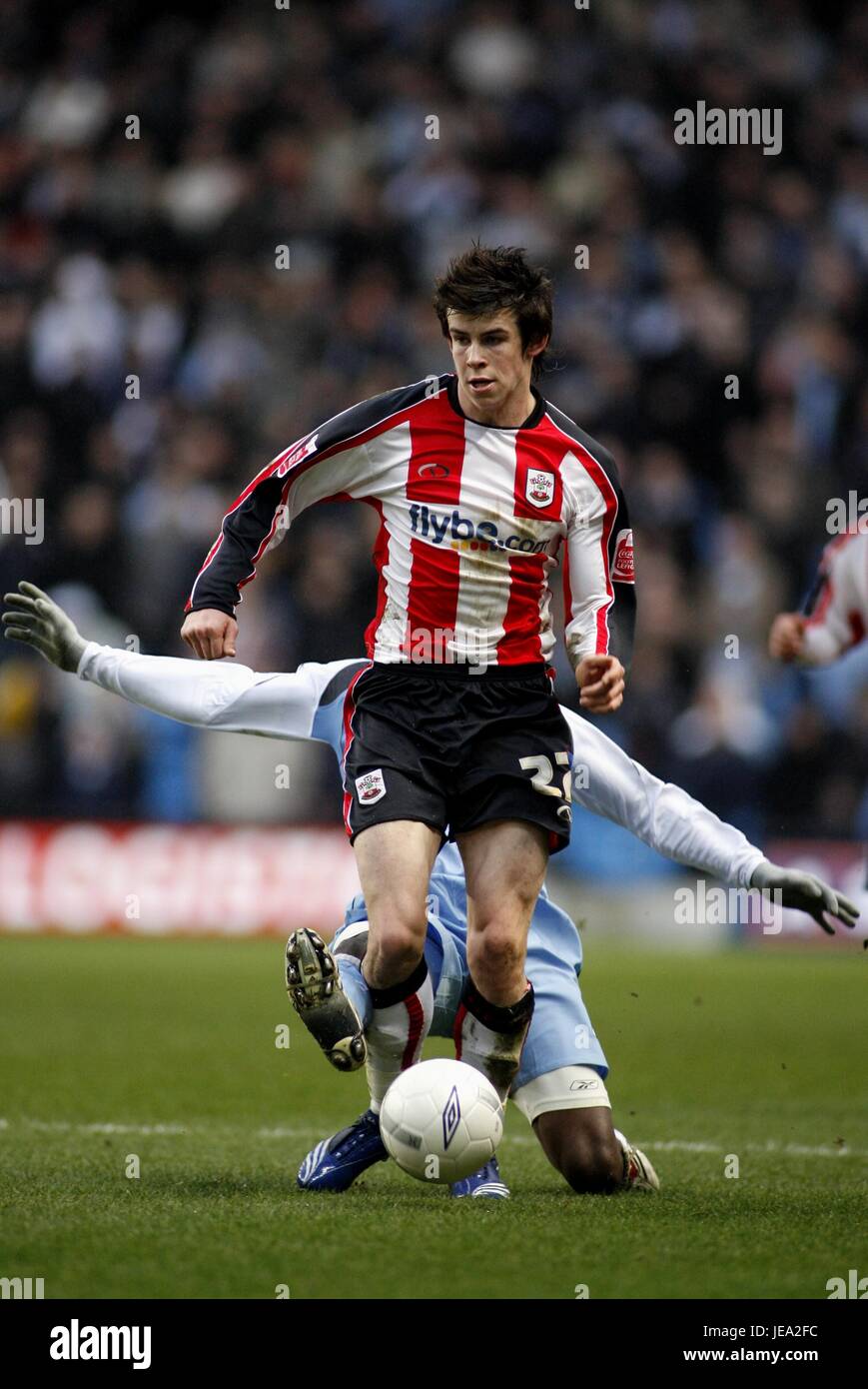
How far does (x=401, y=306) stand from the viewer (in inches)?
617

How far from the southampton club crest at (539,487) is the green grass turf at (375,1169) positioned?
1736 millimetres

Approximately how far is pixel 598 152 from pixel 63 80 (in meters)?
4.87

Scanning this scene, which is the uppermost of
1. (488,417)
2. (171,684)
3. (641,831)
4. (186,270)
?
(186,270)

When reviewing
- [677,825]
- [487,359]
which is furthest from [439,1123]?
[487,359]

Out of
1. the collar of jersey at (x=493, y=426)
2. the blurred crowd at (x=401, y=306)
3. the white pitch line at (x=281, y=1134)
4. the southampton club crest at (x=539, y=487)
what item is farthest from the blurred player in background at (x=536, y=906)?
the blurred crowd at (x=401, y=306)

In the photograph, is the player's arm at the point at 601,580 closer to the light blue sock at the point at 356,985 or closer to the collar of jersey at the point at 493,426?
the collar of jersey at the point at 493,426

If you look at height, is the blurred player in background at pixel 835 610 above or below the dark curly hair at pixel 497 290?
below

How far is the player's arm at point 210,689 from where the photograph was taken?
17.1ft

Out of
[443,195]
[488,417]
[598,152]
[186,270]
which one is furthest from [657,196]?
[488,417]

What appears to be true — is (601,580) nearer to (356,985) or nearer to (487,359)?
(487,359)

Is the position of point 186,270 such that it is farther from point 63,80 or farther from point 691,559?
point 691,559

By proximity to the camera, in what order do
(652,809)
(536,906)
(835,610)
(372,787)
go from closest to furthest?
(372,787) → (652,809) → (536,906) → (835,610)

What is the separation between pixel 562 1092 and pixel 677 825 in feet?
2.46

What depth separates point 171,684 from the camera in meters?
5.25
